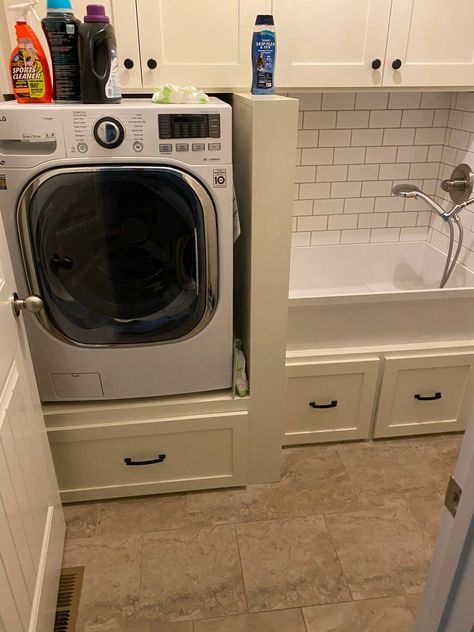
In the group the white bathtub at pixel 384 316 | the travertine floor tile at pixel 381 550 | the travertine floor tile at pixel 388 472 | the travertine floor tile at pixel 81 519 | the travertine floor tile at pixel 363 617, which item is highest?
the white bathtub at pixel 384 316

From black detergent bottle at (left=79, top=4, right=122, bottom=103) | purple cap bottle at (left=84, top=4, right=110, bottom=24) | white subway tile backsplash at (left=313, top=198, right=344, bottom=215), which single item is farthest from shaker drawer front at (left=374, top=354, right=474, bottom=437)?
purple cap bottle at (left=84, top=4, right=110, bottom=24)

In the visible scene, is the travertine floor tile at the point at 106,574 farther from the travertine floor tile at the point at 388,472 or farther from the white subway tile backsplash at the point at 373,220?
the white subway tile backsplash at the point at 373,220

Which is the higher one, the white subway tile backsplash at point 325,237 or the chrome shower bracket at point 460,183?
the chrome shower bracket at point 460,183

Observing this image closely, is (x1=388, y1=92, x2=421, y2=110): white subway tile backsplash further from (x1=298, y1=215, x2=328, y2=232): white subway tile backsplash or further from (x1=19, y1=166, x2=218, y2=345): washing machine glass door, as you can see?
(x1=19, y1=166, x2=218, y2=345): washing machine glass door

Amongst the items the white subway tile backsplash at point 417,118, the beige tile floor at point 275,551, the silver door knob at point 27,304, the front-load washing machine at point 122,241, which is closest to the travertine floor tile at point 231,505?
the beige tile floor at point 275,551

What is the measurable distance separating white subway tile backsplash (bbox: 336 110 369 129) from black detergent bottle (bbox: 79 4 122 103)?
122 cm

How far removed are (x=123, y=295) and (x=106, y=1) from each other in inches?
38.8

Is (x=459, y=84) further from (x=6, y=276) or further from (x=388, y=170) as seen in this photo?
(x=6, y=276)

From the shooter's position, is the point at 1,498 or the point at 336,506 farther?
the point at 336,506

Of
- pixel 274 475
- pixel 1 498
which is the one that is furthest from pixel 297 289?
pixel 1 498

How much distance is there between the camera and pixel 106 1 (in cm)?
164

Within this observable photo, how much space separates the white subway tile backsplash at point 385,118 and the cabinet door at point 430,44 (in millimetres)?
416

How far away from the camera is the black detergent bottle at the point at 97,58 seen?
4.56 ft

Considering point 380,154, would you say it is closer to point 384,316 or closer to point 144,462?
point 384,316
